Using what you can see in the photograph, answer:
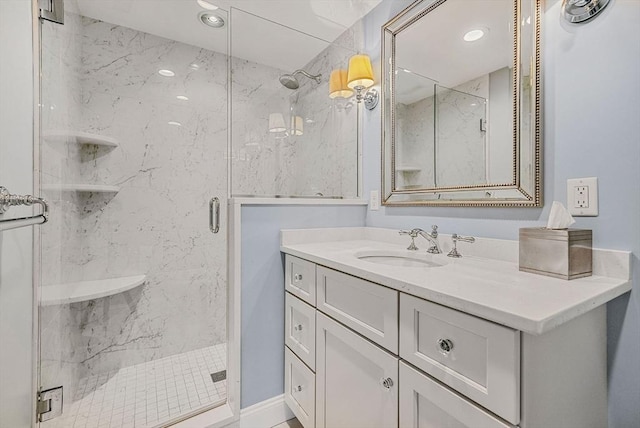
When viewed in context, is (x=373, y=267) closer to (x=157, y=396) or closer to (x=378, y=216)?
(x=378, y=216)

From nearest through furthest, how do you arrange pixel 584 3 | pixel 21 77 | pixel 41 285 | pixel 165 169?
pixel 584 3, pixel 21 77, pixel 41 285, pixel 165 169

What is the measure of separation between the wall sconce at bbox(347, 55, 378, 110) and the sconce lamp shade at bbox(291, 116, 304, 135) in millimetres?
400

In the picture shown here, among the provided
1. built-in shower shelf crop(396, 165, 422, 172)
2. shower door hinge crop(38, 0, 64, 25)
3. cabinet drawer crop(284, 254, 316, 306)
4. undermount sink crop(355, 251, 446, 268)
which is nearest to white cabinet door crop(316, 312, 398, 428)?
cabinet drawer crop(284, 254, 316, 306)

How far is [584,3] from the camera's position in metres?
0.91

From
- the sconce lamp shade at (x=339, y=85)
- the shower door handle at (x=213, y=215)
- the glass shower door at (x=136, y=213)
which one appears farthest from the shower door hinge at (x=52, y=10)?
the sconce lamp shade at (x=339, y=85)

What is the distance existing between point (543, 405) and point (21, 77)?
70.9 inches

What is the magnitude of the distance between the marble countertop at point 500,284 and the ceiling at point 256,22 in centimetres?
139

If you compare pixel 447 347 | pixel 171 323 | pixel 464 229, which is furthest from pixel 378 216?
pixel 171 323

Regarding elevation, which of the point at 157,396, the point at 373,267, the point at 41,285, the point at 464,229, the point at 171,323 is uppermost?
the point at 464,229

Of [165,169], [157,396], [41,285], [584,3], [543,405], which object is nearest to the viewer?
[543,405]

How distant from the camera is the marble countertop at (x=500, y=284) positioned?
0.59m

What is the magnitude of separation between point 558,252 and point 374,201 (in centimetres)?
99

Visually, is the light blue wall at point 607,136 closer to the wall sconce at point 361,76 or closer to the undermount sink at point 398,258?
the undermount sink at point 398,258

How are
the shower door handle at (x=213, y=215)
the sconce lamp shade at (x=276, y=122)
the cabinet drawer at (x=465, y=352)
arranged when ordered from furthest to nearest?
1. the sconce lamp shade at (x=276, y=122)
2. the shower door handle at (x=213, y=215)
3. the cabinet drawer at (x=465, y=352)
